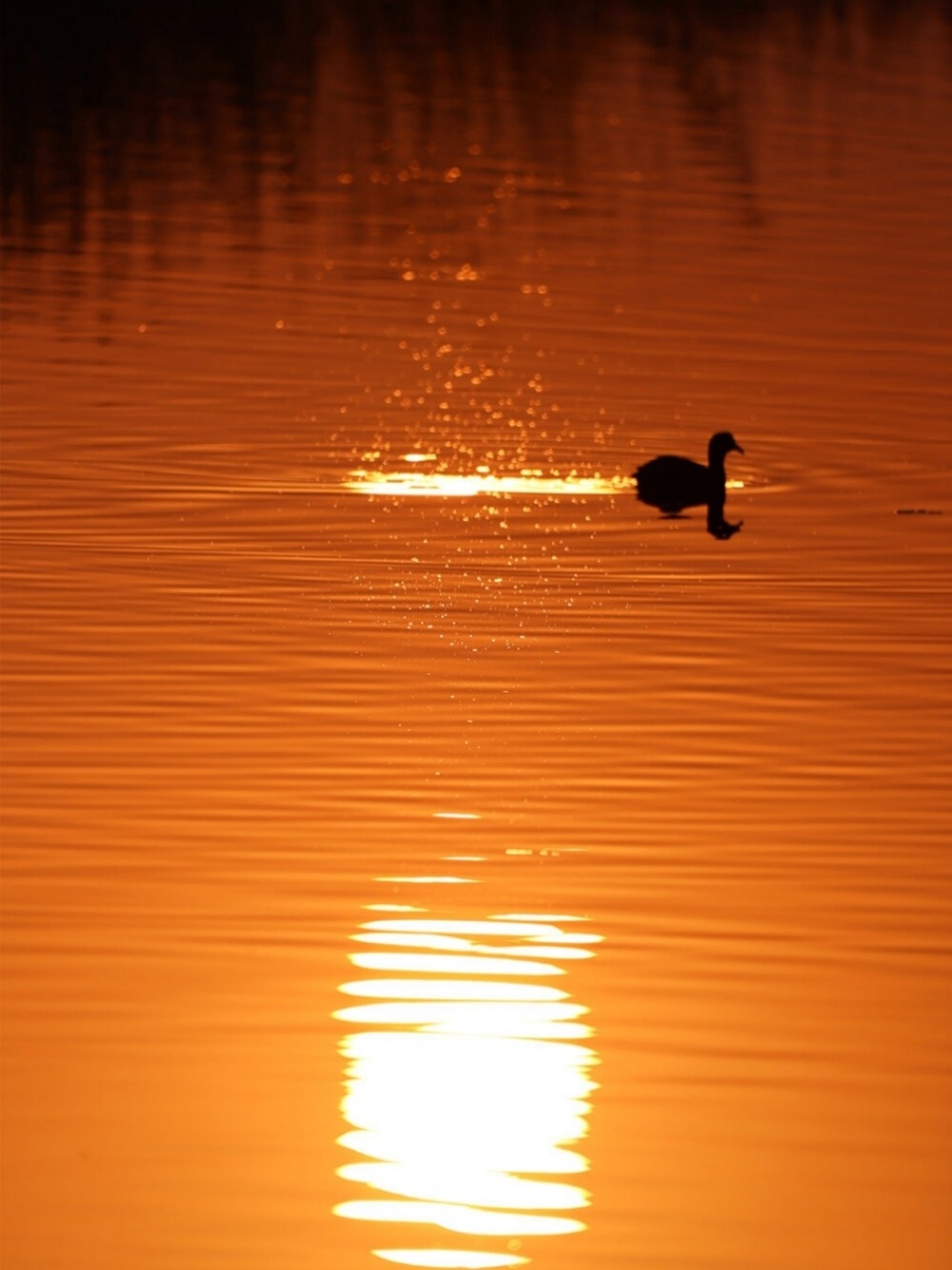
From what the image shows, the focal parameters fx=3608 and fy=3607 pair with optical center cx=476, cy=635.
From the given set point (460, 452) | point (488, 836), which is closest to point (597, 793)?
point (488, 836)

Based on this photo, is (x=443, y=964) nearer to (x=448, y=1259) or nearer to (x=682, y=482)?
(x=448, y=1259)

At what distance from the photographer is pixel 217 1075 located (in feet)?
35.0

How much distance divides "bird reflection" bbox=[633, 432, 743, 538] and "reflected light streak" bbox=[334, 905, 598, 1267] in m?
8.05

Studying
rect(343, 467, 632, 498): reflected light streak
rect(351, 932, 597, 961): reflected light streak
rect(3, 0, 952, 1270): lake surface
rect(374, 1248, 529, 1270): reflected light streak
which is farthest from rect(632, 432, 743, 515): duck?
rect(374, 1248, 529, 1270): reflected light streak

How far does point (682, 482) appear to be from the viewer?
20.2m

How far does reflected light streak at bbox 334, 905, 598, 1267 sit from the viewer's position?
9781 mm

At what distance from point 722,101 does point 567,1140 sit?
121ft

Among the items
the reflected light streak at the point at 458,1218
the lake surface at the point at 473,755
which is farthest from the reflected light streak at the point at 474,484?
the reflected light streak at the point at 458,1218

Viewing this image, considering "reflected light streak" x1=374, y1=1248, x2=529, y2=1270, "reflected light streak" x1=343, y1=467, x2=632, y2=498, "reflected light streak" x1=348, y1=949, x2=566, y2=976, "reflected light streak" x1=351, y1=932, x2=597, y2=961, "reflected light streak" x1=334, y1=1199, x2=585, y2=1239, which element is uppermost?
"reflected light streak" x1=343, y1=467, x2=632, y2=498

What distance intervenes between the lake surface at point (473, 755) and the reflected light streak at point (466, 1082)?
0.02m

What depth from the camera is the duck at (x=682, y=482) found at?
2014 centimetres

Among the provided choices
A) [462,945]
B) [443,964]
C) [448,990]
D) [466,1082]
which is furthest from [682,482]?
[466,1082]

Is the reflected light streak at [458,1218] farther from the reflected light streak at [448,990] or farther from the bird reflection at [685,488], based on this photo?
the bird reflection at [685,488]

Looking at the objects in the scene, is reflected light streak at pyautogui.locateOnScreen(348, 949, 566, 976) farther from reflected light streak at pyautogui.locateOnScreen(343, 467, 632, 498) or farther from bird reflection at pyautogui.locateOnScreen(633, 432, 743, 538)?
reflected light streak at pyautogui.locateOnScreen(343, 467, 632, 498)
